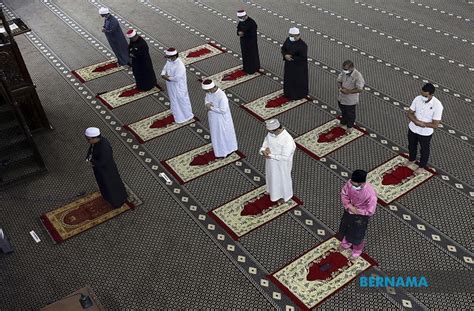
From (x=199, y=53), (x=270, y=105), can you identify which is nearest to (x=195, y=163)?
(x=270, y=105)

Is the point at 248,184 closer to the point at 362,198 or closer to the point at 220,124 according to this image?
the point at 220,124

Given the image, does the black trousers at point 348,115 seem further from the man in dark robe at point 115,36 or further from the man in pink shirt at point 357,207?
the man in dark robe at point 115,36

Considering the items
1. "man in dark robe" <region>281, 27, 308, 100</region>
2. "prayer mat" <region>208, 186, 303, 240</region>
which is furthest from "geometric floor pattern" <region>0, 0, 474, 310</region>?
"man in dark robe" <region>281, 27, 308, 100</region>

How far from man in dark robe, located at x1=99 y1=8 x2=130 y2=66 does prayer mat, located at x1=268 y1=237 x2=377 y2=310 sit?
18.3ft

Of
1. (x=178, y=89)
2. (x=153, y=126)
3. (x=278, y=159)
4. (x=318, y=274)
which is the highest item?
(x=178, y=89)

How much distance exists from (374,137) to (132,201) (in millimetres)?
3306

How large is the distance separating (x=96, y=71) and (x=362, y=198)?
6.11 metres

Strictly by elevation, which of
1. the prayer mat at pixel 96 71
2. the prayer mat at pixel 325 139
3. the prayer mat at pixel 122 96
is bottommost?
the prayer mat at pixel 325 139

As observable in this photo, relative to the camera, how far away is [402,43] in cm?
864

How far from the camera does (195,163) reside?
20.4 ft

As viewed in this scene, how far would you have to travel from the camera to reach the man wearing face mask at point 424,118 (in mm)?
5043

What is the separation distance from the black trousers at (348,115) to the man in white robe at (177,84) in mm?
2218

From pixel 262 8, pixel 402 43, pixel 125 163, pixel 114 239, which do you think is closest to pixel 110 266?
pixel 114 239

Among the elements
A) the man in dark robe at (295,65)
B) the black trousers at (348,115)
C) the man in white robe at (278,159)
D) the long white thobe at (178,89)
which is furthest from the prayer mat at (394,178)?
the long white thobe at (178,89)
